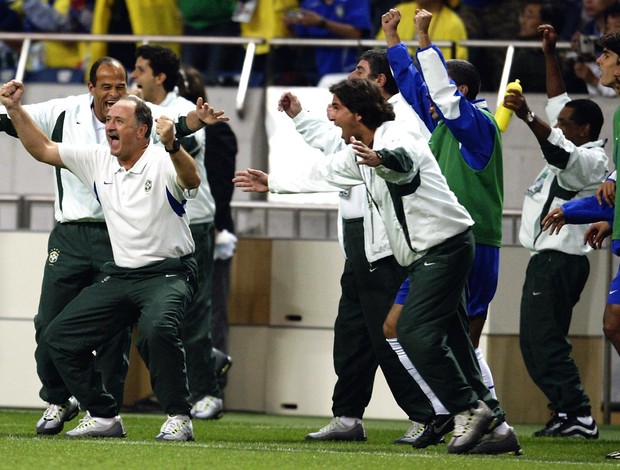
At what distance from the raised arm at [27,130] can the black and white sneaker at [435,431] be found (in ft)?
7.97

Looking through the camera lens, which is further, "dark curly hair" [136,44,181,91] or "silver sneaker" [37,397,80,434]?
"dark curly hair" [136,44,181,91]

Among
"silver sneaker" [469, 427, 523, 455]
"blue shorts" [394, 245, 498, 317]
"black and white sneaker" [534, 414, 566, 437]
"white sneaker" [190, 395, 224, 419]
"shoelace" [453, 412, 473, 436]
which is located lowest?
"white sneaker" [190, 395, 224, 419]

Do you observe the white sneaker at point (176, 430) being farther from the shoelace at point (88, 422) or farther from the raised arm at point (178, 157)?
the raised arm at point (178, 157)

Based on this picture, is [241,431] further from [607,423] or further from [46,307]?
[607,423]

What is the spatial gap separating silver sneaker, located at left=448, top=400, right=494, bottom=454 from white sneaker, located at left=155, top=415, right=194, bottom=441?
1.43 metres

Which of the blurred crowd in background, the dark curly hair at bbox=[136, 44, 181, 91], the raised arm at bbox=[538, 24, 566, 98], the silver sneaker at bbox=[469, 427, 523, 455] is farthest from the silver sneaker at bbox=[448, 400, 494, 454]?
the blurred crowd in background

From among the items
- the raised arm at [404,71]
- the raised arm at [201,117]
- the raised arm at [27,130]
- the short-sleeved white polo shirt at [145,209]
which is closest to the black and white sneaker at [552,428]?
the raised arm at [404,71]

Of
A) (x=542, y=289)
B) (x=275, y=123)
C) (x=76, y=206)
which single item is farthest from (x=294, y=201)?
(x=76, y=206)

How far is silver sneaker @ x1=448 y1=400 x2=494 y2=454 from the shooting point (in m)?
7.16

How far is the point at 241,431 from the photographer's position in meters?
8.98

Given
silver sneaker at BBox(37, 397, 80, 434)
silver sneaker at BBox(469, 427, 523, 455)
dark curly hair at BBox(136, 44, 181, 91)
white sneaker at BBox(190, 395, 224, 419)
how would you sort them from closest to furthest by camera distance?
1. silver sneaker at BBox(469, 427, 523, 455)
2. silver sneaker at BBox(37, 397, 80, 434)
3. dark curly hair at BBox(136, 44, 181, 91)
4. white sneaker at BBox(190, 395, 224, 419)

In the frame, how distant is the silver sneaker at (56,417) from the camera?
8.09 m

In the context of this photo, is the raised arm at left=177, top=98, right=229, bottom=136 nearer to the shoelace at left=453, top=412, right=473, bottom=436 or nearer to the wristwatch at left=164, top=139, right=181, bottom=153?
the wristwatch at left=164, top=139, right=181, bottom=153

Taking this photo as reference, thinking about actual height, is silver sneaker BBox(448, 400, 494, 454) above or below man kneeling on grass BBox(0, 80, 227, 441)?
below
